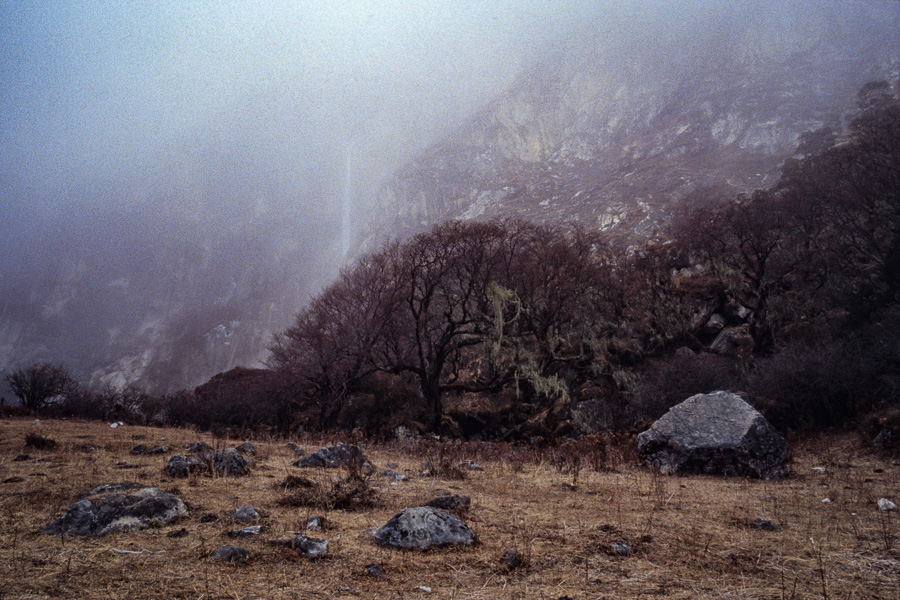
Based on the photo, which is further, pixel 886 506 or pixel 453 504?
pixel 886 506

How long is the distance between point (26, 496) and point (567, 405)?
16.1 meters

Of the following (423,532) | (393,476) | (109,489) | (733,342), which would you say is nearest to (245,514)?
(423,532)

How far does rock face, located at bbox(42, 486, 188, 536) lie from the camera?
3.65 metres

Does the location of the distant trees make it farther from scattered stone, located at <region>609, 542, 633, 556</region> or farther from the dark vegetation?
scattered stone, located at <region>609, 542, 633, 556</region>

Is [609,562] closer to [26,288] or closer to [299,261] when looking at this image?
[299,261]

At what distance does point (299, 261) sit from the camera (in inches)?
3989

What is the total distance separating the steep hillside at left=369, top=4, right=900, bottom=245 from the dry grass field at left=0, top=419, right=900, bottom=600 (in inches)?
1894

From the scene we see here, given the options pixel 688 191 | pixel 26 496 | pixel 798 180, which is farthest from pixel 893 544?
pixel 688 191

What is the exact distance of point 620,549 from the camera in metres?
3.57

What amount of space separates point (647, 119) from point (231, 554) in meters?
100

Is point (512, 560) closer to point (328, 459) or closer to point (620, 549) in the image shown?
point (620, 549)

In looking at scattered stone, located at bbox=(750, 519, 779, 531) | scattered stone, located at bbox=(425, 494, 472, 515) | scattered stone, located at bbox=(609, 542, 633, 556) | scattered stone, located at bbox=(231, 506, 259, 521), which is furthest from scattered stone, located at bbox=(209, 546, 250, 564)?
scattered stone, located at bbox=(750, 519, 779, 531)

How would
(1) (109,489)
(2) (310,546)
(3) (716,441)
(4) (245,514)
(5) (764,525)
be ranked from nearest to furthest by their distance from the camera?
(2) (310,546)
(4) (245,514)
(5) (764,525)
(1) (109,489)
(3) (716,441)

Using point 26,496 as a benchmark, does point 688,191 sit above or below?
above
